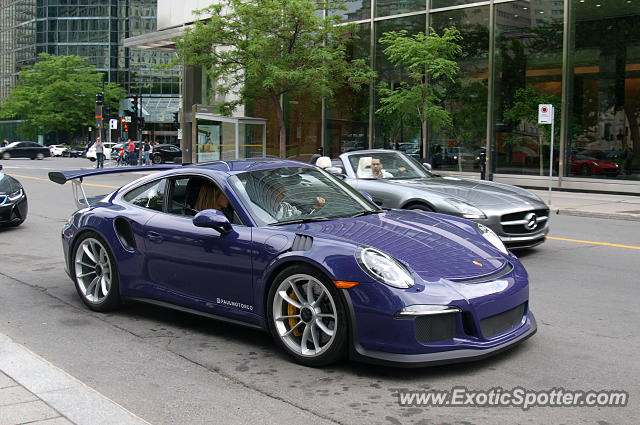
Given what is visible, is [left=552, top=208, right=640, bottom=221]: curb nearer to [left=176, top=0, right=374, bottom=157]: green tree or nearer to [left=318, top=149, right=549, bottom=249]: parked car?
[left=318, top=149, right=549, bottom=249]: parked car

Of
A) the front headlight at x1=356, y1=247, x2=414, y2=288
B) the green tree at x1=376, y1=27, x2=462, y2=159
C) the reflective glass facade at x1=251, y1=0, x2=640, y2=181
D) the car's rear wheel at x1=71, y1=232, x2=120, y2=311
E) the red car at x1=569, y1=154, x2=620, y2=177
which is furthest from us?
the green tree at x1=376, y1=27, x2=462, y2=159

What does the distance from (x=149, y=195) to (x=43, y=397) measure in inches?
95.3

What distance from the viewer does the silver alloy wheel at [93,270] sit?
20.4 feet

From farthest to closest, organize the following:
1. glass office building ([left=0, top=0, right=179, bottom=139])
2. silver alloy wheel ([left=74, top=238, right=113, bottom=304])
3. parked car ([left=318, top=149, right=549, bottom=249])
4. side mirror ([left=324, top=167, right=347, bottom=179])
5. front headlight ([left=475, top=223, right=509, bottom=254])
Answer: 1. glass office building ([left=0, top=0, right=179, bottom=139])
2. side mirror ([left=324, top=167, right=347, bottom=179])
3. parked car ([left=318, top=149, right=549, bottom=249])
4. silver alloy wheel ([left=74, top=238, right=113, bottom=304])
5. front headlight ([left=475, top=223, right=509, bottom=254])

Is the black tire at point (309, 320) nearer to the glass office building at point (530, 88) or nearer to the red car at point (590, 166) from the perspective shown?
the glass office building at point (530, 88)

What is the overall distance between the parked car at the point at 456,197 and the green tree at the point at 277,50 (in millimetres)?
16273

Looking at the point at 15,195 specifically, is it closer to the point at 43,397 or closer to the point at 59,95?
the point at 43,397

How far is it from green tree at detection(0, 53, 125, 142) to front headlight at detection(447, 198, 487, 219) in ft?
258

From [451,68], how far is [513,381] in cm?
2074

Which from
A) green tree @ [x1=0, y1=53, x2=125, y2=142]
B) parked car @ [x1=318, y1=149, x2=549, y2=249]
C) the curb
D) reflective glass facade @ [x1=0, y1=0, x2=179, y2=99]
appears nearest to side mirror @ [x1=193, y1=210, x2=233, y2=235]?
parked car @ [x1=318, y1=149, x2=549, y2=249]

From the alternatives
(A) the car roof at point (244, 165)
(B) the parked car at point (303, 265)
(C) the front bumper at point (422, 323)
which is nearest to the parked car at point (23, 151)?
(B) the parked car at point (303, 265)

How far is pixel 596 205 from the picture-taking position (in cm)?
1772

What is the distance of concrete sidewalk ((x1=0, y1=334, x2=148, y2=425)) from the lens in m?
3.69

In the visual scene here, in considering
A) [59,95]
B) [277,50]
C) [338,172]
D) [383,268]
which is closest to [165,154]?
[277,50]
